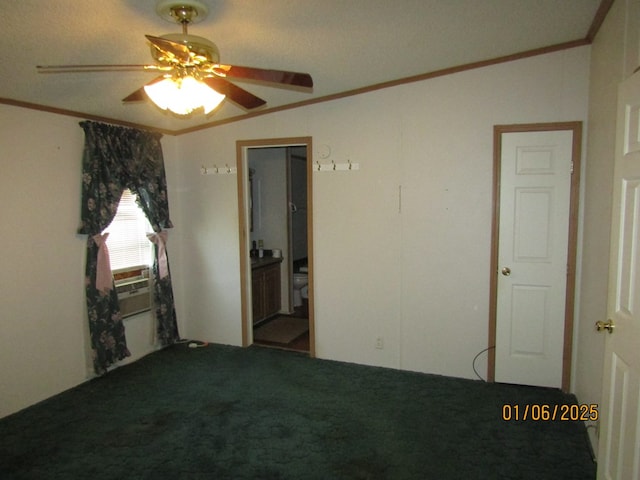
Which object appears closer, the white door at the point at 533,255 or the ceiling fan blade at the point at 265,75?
the ceiling fan blade at the point at 265,75

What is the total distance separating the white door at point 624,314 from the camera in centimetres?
166

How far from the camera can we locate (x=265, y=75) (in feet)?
6.19

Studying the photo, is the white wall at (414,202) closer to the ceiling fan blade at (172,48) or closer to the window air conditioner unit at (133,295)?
the window air conditioner unit at (133,295)

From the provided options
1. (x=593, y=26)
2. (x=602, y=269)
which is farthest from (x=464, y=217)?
(x=593, y=26)

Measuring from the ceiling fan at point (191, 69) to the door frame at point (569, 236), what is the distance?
2080mm

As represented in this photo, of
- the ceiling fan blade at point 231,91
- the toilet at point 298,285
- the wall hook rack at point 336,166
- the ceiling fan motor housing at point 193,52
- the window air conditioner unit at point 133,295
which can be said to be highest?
the ceiling fan motor housing at point 193,52

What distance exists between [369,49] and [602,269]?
2.13m

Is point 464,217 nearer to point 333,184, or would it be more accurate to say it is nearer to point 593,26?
point 333,184

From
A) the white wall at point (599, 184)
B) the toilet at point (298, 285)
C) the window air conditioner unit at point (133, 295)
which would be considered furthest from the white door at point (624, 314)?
the toilet at point (298, 285)

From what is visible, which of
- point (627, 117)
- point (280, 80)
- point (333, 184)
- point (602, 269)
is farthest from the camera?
point (333, 184)

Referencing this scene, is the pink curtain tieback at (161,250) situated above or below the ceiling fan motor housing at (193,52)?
below

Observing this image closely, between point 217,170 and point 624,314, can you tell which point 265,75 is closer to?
point 624,314

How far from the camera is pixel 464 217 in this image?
3.46 meters
